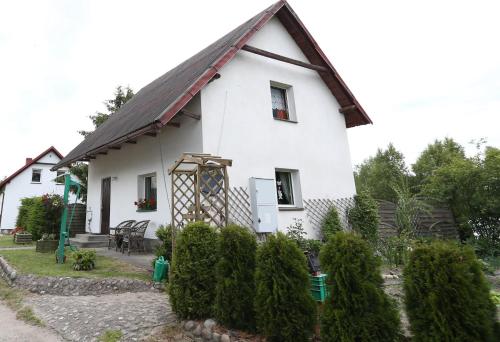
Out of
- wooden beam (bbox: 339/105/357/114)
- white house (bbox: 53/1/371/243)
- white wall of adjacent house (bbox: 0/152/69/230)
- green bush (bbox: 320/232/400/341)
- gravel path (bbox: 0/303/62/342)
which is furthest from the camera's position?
white wall of adjacent house (bbox: 0/152/69/230)

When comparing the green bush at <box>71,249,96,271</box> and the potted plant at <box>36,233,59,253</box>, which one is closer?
the green bush at <box>71,249,96,271</box>

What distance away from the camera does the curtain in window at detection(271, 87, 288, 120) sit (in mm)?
9172

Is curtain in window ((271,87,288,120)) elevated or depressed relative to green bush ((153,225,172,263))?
elevated

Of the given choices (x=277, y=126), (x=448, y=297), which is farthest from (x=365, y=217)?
(x=448, y=297)

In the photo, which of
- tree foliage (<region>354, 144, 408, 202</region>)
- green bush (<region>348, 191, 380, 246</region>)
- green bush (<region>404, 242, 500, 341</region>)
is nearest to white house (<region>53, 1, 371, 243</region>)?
green bush (<region>348, 191, 380, 246</region>)

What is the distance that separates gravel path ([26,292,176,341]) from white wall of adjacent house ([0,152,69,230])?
70.8ft

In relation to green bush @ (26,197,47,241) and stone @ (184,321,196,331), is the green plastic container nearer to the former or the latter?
stone @ (184,321,196,331)

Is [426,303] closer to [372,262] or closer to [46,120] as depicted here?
[372,262]

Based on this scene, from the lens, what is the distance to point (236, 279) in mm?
3297

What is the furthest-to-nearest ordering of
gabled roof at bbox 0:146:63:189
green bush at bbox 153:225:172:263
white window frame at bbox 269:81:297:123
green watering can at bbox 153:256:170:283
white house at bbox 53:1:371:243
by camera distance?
1. gabled roof at bbox 0:146:63:189
2. white window frame at bbox 269:81:297:123
3. white house at bbox 53:1:371:243
4. green bush at bbox 153:225:172:263
5. green watering can at bbox 153:256:170:283

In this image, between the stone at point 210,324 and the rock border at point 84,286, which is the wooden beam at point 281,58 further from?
the stone at point 210,324

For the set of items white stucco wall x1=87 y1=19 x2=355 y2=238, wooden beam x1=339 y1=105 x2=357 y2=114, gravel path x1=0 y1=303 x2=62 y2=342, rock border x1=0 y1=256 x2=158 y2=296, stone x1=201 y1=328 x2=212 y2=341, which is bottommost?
stone x1=201 y1=328 x2=212 y2=341

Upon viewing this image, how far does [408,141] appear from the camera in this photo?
33000mm

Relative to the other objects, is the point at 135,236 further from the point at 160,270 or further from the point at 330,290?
the point at 330,290
